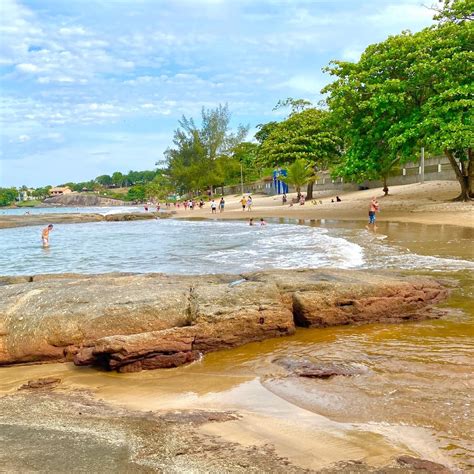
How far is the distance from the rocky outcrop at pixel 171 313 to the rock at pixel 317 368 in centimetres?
108

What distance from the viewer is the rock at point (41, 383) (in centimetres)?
500

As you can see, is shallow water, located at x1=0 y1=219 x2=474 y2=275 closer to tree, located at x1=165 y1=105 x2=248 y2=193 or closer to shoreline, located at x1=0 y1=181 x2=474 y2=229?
shoreline, located at x1=0 y1=181 x2=474 y2=229

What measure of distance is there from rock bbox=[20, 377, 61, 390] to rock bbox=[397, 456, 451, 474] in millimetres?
3715

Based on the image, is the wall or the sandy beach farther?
the wall

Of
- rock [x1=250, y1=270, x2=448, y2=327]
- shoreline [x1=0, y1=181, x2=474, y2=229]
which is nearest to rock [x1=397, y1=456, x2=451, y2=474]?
rock [x1=250, y1=270, x2=448, y2=327]

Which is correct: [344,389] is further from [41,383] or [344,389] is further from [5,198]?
[5,198]

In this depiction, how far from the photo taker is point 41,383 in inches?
199

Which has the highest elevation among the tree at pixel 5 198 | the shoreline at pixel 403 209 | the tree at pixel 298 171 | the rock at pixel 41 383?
the tree at pixel 5 198

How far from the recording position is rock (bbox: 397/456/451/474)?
2.94 metres

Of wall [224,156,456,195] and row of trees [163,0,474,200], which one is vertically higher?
row of trees [163,0,474,200]

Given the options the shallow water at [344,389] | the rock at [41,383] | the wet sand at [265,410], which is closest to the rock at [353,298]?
the shallow water at [344,389]

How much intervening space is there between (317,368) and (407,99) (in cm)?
2525

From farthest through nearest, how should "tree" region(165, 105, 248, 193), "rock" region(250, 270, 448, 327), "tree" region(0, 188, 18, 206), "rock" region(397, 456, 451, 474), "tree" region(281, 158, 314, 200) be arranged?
"tree" region(0, 188, 18, 206) < "tree" region(165, 105, 248, 193) < "tree" region(281, 158, 314, 200) < "rock" region(250, 270, 448, 327) < "rock" region(397, 456, 451, 474)

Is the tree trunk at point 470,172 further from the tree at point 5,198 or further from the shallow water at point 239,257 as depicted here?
the tree at point 5,198
